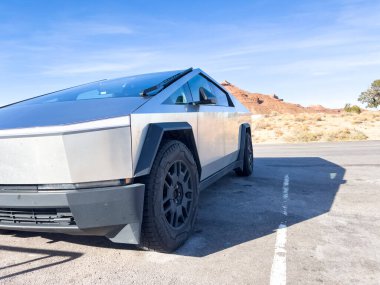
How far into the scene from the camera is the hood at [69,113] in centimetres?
253

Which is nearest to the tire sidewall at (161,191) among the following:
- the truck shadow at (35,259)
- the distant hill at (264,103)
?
the truck shadow at (35,259)

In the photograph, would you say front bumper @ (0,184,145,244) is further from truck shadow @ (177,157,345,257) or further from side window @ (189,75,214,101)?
side window @ (189,75,214,101)

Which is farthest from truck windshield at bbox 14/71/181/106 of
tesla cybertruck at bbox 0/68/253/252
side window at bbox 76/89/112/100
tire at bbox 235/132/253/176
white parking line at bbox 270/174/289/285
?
tire at bbox 235/132/253/176

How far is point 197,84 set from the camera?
13.8 ft

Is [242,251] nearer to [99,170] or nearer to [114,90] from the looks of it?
[99,170]

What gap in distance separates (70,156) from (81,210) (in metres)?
0.37

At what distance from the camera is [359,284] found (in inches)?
94.0

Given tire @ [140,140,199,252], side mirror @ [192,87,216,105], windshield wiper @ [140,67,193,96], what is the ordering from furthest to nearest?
side mirror @ [192,87,216,105] → windshield wiper @ [140,67,193,96] → tire @ [140,140,199,252]

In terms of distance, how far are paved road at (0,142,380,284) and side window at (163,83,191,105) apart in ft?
4.22

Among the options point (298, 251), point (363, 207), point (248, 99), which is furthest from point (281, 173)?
point (248, 99)

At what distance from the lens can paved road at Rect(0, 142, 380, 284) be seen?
255 centimetres

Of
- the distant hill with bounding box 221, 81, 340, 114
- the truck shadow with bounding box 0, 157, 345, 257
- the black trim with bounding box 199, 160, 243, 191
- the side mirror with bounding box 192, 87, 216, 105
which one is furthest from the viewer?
the distant hill with bounding box 221, 81, 340, 114

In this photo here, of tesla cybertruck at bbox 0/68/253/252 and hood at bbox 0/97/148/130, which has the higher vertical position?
hood at bbox 0/97/148/130

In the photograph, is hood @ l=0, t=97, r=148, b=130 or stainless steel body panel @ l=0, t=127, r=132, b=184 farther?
hood @ l=0, t=97, r=148, b=130
